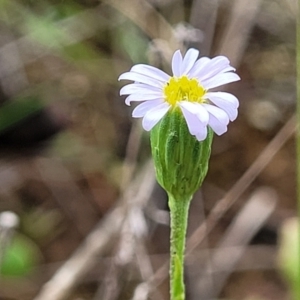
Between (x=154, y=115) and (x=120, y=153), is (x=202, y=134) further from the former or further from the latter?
(x=120, y=153)

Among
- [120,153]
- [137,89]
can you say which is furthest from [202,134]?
[120,153]

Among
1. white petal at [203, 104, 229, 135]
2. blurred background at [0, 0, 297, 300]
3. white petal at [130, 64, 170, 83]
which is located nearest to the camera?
white petal at [203, 104, 229, 135]

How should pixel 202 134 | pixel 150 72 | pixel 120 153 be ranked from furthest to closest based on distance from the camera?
pixel 120 153 < pixel 150 72 < pixel 202 134

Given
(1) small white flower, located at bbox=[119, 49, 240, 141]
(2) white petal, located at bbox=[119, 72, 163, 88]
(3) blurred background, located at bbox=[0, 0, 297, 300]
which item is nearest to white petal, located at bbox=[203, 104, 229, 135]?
(1) small white flower, located at bbox=[119, 49, 240, 141]

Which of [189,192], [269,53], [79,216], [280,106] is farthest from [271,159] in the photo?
[189,192]

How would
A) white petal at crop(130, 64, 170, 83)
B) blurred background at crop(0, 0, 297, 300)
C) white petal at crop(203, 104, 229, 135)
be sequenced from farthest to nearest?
blurred background at crop(0, 0, 297, 300)
white petal at crop(130, 64, 170, 83)
white petal at crop(203, 104, 229, 135)

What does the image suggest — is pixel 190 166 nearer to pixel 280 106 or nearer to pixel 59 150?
pixel 59 150

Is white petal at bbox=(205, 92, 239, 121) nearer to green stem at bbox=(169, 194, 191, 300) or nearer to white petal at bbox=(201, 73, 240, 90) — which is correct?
white petal at bbox=(201, 73, 240, 90)
